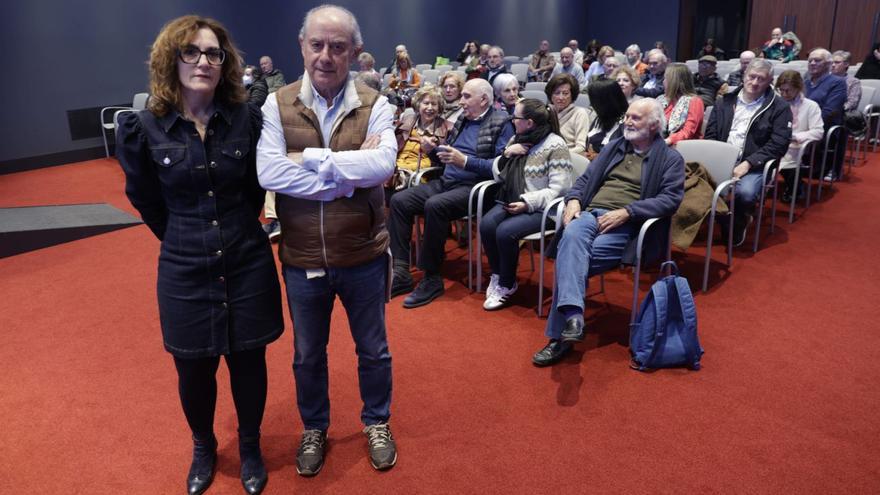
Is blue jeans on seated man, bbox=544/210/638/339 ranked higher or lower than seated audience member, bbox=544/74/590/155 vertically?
lower

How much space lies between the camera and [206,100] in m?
1.82

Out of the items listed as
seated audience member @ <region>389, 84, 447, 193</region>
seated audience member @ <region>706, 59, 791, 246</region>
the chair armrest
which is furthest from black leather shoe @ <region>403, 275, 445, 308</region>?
seated audience member @ <region>706, 59, 791, 246</region>

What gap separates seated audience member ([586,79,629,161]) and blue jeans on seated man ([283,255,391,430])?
2.39 meters

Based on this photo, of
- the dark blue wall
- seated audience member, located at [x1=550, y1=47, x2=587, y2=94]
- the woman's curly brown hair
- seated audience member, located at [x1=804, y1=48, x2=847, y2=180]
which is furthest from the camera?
seated audience member, located at [x1=550, y1=47, x2=587, y2=94]

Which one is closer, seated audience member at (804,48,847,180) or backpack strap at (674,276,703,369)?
backpack strap at (674,276,703,369)

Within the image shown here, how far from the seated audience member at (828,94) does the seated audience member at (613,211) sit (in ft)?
9.58

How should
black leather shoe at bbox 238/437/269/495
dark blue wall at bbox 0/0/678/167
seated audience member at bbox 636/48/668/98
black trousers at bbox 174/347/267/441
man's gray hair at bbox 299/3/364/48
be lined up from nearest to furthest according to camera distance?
1. man's gray hair at bbox 299/3/364/48
2. black trousers at bbox 174/347/267/441
3. black leather shoe at bbox 238/437/269/495
4. seated audience member at bbox 636/48/668/98
5. dark blue wall at bbox 0/0/678/167

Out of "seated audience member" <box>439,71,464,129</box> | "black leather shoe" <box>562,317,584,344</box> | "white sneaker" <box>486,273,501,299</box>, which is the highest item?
"seated audience member" <box>439,71,464,129</box>

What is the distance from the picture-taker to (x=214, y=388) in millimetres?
2127

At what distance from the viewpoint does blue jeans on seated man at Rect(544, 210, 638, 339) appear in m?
2.92

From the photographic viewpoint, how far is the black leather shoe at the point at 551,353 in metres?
2.96

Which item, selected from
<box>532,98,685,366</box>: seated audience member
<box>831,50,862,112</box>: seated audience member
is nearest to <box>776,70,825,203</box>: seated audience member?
<box>831,50,862,112</box>: seated audience member

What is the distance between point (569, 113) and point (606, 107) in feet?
1.17

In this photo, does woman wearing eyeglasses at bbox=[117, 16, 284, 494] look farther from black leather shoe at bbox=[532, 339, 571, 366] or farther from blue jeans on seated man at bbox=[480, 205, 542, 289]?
blue jeans on seated man at bbox=[480, 205, 542, 289]
